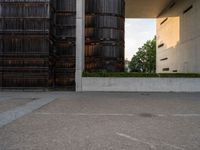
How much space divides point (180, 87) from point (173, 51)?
20.2 meters

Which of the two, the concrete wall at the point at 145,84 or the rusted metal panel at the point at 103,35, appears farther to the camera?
the rusted metal panel at the point at 103,35

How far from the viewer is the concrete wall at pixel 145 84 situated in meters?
24.5

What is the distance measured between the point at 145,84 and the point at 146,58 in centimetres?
5322

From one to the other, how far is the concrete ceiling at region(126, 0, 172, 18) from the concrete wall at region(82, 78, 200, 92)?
19.7 metres

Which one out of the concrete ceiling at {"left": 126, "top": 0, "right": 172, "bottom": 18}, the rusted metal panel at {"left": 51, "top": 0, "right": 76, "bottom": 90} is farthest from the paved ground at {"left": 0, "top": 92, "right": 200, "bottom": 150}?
the concrete ceiling at {"left": 126, "top": 0, "right": 172, "bottom": 18}

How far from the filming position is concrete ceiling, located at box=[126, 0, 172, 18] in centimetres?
4112

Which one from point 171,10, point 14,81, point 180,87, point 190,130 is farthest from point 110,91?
point 171,10

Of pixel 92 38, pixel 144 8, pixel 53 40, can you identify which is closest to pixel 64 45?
pixel 53 40

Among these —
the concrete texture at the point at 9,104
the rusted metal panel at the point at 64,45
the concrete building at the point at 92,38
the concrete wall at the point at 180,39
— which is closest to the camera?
the concrete texture at the point at 9,104

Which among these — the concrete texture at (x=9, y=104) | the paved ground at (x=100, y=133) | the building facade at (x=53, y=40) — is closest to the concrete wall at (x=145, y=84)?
the building facade at (x=53, y=40)

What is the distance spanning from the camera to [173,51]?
43531 mm

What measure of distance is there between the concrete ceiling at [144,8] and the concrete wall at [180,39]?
142cm

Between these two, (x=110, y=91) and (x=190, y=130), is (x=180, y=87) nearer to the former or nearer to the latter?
(x=110, y=91)

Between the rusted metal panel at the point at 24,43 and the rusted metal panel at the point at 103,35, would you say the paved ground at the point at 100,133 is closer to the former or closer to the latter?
the rusted metal panel at the point at 24,43
